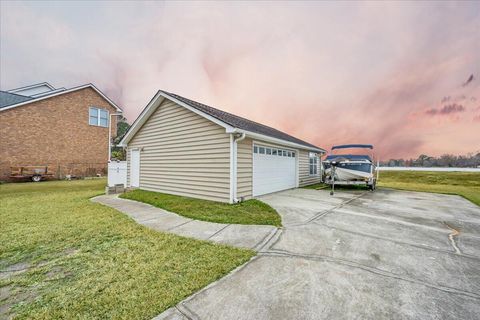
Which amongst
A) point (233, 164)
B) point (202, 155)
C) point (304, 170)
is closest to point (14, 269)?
point (233, 164)

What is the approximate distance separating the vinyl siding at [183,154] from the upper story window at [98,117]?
462 inches

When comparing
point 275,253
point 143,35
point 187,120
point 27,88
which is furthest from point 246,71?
point 27,88

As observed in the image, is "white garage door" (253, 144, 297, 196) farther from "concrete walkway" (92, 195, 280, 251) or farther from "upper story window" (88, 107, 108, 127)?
"upper story window" (88, 107, 108, 127)

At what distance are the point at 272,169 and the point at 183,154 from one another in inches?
179

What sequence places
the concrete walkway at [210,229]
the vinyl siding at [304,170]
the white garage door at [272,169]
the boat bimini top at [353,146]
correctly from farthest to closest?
the boat bimini top at [353,146], the vinyl siding at [304,170], the white garage door at [272,169], the concrete walkway at [210,229]

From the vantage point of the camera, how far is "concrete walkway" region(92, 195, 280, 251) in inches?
156

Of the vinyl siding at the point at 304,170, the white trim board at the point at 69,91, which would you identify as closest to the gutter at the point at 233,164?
the vinyl siding at the point at 304,170

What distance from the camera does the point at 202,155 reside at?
815 centimetres

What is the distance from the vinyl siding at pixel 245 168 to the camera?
7.58 meters

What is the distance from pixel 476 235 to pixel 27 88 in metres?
36.3

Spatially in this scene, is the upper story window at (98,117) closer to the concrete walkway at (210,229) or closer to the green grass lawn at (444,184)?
the concrete walkway at (210,229)

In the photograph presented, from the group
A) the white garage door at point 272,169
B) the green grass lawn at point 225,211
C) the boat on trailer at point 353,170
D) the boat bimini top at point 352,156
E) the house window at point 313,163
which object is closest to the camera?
the green grass lawn at point 225,211

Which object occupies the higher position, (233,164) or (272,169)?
(233,164)

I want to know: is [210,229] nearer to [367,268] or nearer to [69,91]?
[367,268]
